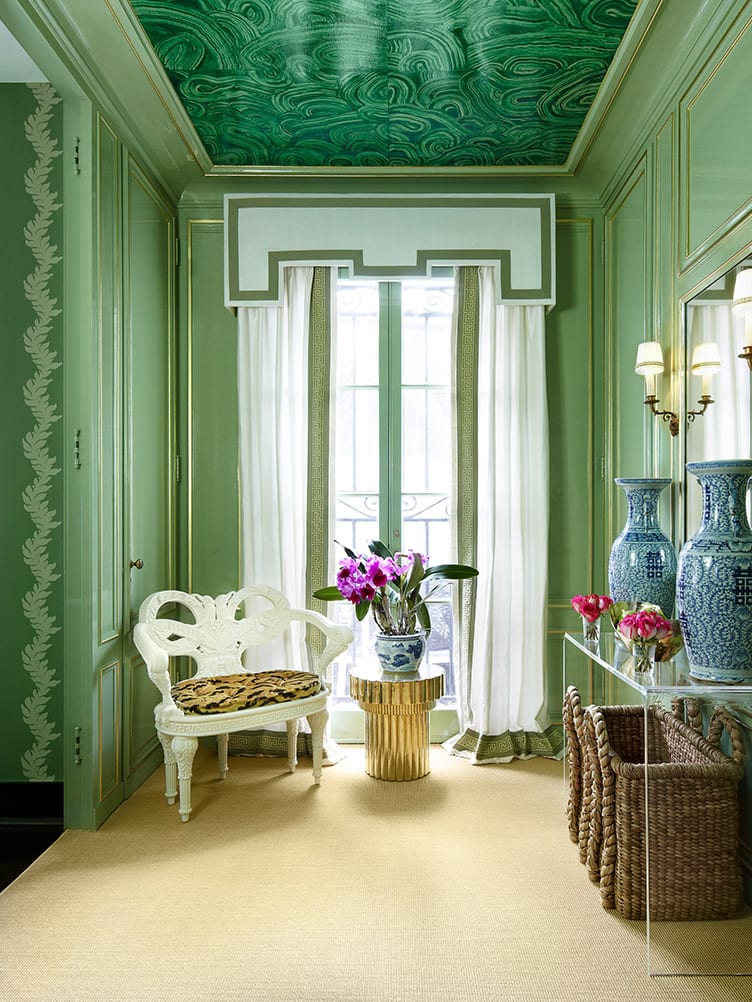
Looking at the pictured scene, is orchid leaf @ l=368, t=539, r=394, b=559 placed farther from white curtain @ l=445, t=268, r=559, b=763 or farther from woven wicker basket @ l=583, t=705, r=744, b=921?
woven wicker basket @ l=583, t=705, r=744, b=921

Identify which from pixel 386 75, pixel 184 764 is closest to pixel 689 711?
pixel 184 764

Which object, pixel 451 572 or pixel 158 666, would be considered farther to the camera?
pixel 451 572

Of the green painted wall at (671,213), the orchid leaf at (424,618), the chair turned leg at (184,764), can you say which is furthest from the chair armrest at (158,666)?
the green painted wall at (671,213)

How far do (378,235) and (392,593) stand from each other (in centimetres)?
181

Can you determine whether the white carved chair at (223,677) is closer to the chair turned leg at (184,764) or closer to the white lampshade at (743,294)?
the chair turned leg at (184,764)

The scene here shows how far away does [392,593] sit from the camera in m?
3.68

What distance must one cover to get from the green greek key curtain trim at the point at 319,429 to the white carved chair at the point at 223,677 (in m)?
0.31

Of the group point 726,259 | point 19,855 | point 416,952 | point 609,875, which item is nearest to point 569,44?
point 726,259

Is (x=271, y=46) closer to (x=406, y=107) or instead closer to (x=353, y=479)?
(x=406, y=107)

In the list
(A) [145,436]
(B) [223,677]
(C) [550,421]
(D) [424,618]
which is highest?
(C) [550,421]

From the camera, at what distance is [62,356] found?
3201 mm

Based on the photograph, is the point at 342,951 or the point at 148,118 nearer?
the point at 342,951

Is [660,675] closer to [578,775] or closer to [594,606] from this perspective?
[594,606]

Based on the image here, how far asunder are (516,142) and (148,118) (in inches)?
66.1
